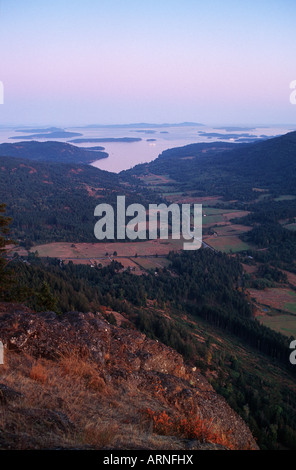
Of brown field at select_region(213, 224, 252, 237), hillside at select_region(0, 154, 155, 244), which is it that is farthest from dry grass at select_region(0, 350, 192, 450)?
brown field at select_region(213, 224, 252, 237)

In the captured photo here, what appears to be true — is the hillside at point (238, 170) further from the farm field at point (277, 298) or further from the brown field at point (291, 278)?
the farm field at point (277, 298)

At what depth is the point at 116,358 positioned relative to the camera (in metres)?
8.82

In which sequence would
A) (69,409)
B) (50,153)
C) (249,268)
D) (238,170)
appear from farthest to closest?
1. (50,153)
2. (238,170)
3. (249,268)
4. (69,409)

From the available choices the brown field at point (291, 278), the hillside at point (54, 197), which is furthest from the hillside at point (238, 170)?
the brown field at point (291, 278)

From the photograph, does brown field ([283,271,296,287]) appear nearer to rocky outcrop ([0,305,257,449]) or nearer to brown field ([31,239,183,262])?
brown field ([31,239,183,262])

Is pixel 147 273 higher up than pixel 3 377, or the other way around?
pixel 3 377

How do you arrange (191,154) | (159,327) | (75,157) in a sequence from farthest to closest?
1. (191,154)
2. (75,157)
3. (159,327)

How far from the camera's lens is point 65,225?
69688mm

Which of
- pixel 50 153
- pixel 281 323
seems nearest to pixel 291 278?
pixel 281 323

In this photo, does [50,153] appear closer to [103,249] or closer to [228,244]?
[103,249]

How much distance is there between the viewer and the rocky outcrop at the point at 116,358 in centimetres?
761

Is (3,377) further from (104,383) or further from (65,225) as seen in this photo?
(65,225)
